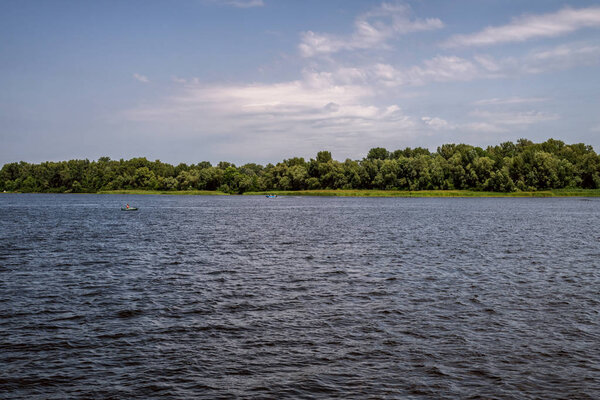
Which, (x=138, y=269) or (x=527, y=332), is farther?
(x=138, y=269)

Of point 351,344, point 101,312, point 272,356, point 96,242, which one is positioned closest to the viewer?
point 272,356

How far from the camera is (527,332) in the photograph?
17.6 meters

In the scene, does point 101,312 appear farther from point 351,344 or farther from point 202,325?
point 351,344

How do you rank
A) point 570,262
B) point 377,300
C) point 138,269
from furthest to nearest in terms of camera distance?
point 570,262, point 138,269, point 377,300

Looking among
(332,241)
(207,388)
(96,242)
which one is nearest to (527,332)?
(207,388)

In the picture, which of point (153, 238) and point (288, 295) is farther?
point (153, 238)

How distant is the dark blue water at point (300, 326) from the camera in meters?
13.2

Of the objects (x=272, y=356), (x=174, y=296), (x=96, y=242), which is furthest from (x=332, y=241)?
(x=272, y=356)

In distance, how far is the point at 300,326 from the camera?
18375mm

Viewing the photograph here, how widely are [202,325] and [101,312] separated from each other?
5.01 m

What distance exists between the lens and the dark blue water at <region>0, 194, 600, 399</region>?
520 inches

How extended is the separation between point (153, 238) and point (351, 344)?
129 ft

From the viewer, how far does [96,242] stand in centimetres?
4803

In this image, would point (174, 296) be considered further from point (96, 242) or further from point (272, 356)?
point (96, 242)
